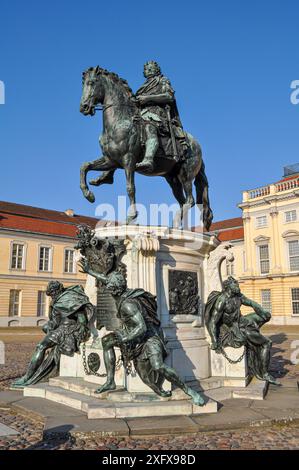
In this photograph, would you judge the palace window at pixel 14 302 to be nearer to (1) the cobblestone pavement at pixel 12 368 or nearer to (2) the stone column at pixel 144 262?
(1) the cobblestone pavement at pixel 12 368

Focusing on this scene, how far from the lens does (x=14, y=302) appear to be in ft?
124

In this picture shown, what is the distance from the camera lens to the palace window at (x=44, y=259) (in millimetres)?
39969

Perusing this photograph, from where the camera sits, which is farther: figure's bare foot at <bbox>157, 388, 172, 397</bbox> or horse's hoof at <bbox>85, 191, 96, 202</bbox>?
horse's hoof at <bbox>85, 191, 96, 202</bbox>

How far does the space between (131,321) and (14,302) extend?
3530 centimetres

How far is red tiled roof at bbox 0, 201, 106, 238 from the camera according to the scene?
125 ft

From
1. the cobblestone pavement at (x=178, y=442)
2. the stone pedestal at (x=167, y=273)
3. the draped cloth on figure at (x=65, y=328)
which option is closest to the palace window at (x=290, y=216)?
the stone pedestal at (x=167, y=273)

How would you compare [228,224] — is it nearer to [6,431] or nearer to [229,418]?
[229,418]

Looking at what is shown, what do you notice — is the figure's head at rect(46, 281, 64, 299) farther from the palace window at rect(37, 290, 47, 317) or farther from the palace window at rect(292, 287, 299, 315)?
the palace window at rect(292, 287, 299, 315)

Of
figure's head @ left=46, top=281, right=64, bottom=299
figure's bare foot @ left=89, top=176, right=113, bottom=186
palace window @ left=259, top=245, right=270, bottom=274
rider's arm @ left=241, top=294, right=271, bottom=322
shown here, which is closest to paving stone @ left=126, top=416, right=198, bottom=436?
rider's arm @ left=241, top=294, right=271, bottom=322

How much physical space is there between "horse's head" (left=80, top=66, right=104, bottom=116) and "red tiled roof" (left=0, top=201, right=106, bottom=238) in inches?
1159

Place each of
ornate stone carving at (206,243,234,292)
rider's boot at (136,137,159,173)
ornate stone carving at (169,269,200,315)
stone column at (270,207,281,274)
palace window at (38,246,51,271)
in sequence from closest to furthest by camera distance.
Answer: ornate stone carving at (169,269,200,315), rider's boot at (136,137,159,173), ornate stone carving at (206,243,234,292), stone column at (270,207,281,274), palace window at (38,246,51,271)

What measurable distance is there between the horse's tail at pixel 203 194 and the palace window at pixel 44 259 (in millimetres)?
33675

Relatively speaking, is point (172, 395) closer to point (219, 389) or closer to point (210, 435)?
point (210, 435)

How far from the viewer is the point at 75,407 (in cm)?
509
